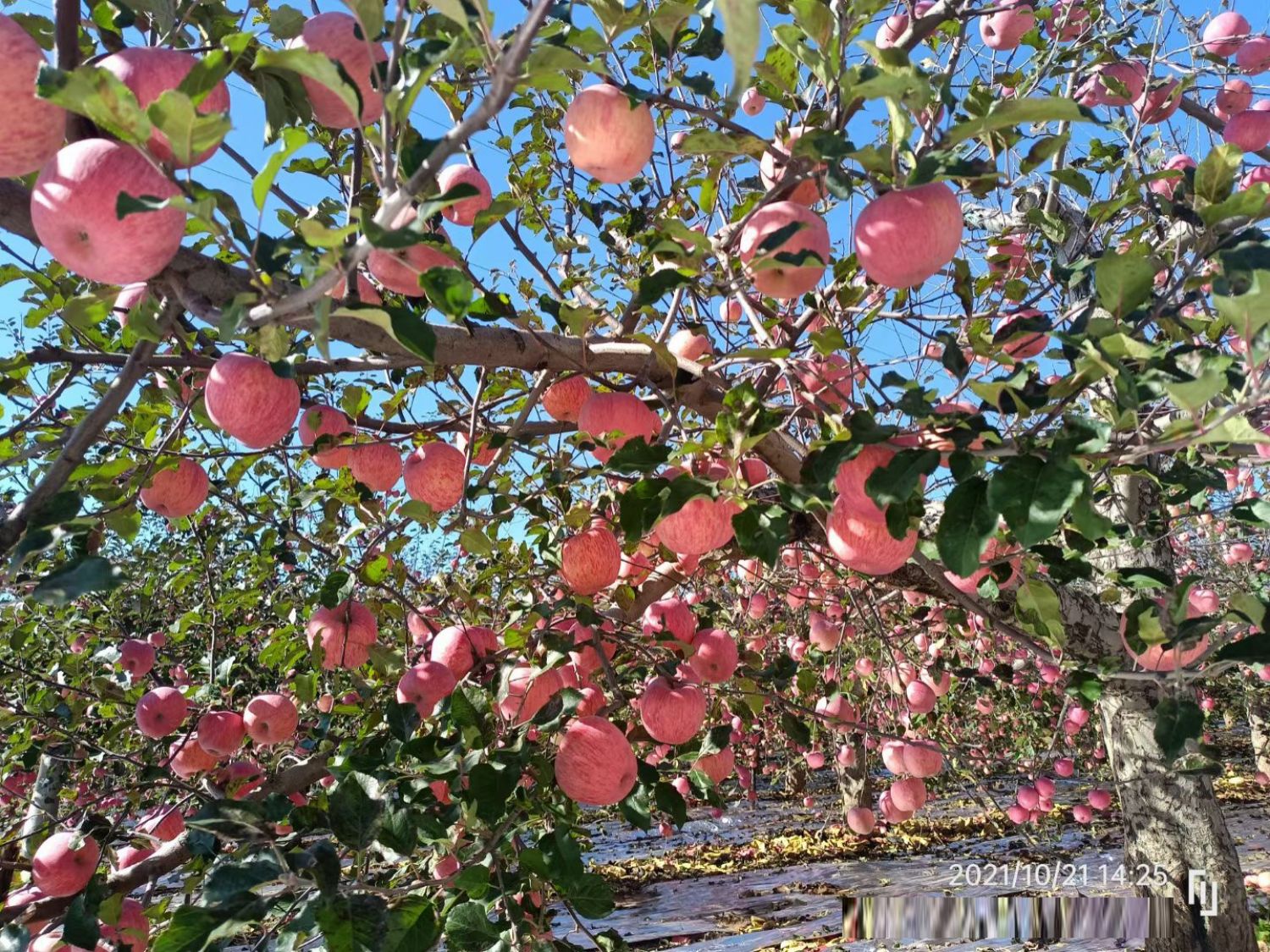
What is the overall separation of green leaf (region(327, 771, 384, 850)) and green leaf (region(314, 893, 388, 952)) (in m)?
0.10

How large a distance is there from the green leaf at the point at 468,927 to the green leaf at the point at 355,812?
7.5 inches

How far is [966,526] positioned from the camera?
3.39 ft

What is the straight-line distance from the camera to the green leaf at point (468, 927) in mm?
1296

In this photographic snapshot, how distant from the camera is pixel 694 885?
7.76 metres

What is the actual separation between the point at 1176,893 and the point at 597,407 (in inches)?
146

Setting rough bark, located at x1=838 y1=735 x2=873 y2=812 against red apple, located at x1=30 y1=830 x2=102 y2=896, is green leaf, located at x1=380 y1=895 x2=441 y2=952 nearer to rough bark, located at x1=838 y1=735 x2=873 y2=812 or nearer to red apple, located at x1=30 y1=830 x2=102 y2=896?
red apple, located at x1=30 y1=830 x2=102 y2=896

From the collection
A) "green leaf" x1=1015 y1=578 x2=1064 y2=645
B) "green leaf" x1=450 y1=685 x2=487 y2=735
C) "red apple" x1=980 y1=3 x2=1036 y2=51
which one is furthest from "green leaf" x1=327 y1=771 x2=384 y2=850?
"red apple" x1=980 y1=3 x2=1036 y2=51

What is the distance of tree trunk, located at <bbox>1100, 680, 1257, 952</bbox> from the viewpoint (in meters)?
3.46

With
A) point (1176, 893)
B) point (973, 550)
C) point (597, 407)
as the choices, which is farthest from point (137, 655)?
point (1176, 893)

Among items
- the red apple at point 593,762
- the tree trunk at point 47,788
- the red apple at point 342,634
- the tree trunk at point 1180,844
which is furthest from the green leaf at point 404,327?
the tree trunk at point 1180,844

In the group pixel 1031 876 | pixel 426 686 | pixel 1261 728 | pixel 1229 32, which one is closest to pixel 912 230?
pixel 426 686

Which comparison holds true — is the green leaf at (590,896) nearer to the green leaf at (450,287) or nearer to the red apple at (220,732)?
the green leaf at (450,287)

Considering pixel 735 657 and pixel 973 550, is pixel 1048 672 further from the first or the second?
pixel 973 550

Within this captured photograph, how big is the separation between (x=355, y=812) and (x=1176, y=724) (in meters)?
1.43
